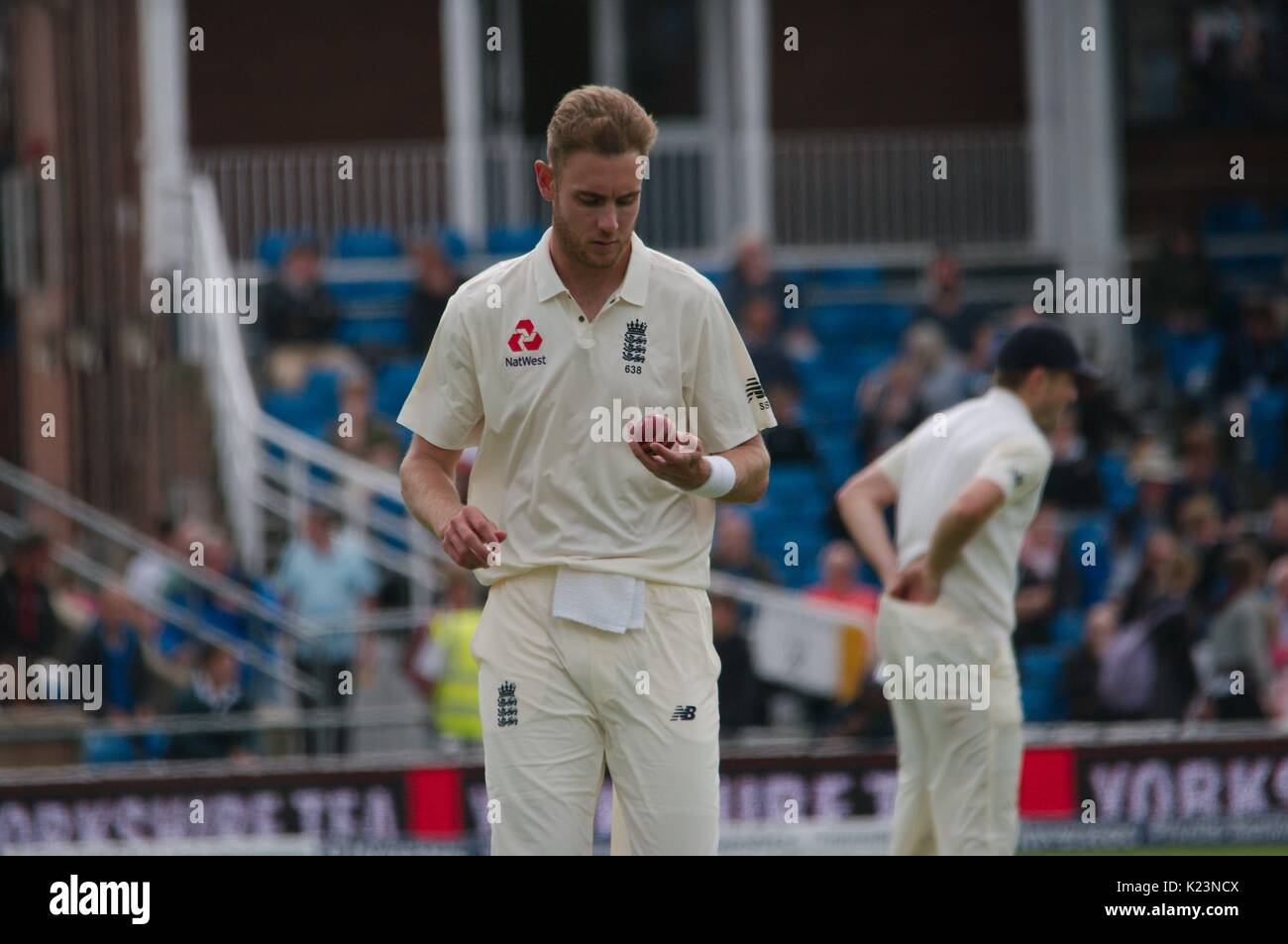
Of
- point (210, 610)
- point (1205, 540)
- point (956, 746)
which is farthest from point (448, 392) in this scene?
point (1205, 540)

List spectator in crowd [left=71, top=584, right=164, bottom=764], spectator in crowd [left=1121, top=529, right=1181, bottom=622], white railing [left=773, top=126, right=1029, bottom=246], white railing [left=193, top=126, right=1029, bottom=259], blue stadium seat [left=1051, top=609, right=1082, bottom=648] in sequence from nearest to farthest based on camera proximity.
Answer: spectator in crowd [left=71, top=584, right=164, bottom=764], spectator in crowd [left=1121, top=529, right=1181, bottom=622], blue stadium seat [left=1051, top=609, right=1082, bottom=648], white railing [left=193, top=126, right=1029, bottom=259], white railing [left=773, top=126, right=1029, bottom=246]

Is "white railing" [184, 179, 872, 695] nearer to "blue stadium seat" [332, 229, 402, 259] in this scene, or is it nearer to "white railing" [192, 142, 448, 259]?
"blue stadium seat" [332, 229, 402, 259]

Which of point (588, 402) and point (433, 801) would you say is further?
point (433, 801)

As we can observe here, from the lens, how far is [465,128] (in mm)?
18719

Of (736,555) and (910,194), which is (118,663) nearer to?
(736,555)

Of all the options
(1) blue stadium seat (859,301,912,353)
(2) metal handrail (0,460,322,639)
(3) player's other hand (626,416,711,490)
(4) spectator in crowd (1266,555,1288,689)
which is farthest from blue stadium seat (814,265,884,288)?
(3) player's other hand (626,416,711,490)

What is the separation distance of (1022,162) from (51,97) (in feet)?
27.6

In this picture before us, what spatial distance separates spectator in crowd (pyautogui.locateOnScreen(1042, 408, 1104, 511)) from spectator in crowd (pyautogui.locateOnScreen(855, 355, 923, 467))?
100cm

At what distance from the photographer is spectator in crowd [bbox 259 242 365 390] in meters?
16.6

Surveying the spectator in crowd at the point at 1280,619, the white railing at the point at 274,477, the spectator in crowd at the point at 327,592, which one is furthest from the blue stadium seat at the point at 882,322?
the spectator in crowd at the point at 327,592

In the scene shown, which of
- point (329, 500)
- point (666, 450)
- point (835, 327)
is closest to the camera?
point (666, 450)

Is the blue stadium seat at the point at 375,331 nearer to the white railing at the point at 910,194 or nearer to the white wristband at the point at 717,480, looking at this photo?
the white railing at the point at 910,194

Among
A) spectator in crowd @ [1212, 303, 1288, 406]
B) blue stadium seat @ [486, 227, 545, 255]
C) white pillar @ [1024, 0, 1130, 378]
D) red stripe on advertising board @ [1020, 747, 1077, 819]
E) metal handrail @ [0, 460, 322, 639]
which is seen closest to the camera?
red stripe on advertising board @ [1020, 747, 1077, 819]

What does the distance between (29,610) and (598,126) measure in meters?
8.79
